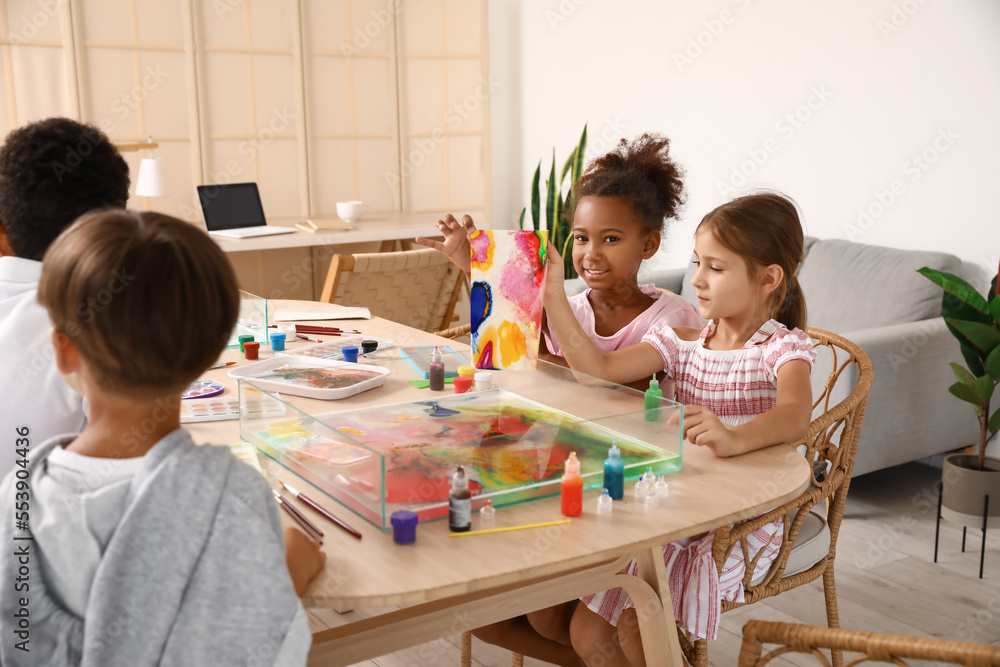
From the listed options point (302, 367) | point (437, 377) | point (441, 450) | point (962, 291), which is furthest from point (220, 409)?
point (962, 291)

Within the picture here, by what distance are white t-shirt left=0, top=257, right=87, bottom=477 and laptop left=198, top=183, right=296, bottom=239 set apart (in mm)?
3252

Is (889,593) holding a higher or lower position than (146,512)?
lower

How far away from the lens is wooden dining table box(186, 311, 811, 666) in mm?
→ 1015

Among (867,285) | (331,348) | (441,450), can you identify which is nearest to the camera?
(441,450)

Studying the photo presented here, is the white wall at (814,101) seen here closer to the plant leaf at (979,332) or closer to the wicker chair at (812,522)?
the plant leaf at (979,332)

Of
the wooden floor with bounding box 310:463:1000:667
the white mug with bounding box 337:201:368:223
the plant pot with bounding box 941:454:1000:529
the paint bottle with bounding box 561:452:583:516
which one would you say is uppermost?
the white mug with bounding box 337:201:368:223

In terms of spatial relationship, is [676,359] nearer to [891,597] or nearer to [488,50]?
[891,597]

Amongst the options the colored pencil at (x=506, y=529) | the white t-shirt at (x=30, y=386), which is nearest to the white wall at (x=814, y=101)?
the colored pencil at (x=506, y=529)

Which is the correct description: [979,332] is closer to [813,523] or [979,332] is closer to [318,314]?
[813,523]

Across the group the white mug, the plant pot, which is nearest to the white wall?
the plant pot

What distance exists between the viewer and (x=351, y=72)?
525 cm

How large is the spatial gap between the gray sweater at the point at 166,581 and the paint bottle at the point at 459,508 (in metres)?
0.26

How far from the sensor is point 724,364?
174cm

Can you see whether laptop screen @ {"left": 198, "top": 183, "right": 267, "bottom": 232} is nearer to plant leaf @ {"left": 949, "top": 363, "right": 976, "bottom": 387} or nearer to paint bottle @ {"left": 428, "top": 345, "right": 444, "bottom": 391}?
paint bottle @ {"left": 428, "top": 345, "right": 444, "bottom": 391}
